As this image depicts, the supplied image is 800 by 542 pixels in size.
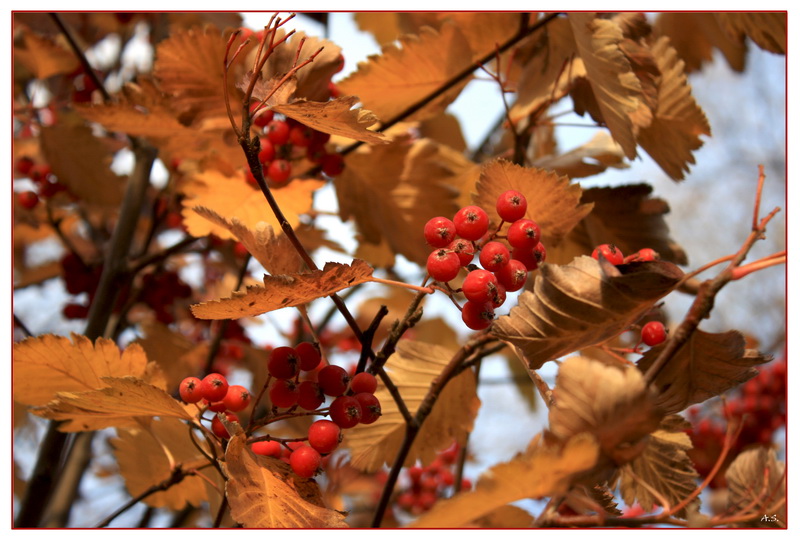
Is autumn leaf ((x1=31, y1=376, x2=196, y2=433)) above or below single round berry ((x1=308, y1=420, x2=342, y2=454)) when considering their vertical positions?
below

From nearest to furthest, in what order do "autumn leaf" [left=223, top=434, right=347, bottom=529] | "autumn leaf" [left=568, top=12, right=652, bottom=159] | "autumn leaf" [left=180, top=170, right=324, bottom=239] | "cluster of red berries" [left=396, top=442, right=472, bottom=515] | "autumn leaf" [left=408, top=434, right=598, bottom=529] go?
1. "autumn leaf" [left=408, top=434, right=598, bottom=529]
2. "autumn leaf" [left=223, top=434, right=347, bottom=529]
3. "autumn leaf" [left=568, top=12, right=652, bottom=159]
4. "autumn leaf" [left=180, top=170, right=324, bottom=239]
5. "cluster of red berries" [left=396, top=442, right=472, bottom=515]

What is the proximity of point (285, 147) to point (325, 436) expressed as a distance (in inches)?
19.9

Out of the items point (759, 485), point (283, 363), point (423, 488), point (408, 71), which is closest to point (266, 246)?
point (283, 363)

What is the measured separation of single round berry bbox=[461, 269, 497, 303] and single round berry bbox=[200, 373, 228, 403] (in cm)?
25

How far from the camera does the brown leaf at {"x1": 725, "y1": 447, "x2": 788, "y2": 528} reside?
22.8 inches

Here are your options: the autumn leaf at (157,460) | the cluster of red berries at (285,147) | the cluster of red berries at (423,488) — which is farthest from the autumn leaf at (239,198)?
the cluster of red berries at (423,488)

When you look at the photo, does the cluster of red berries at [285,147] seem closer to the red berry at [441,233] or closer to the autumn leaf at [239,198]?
the autumn leaf at [239,198]

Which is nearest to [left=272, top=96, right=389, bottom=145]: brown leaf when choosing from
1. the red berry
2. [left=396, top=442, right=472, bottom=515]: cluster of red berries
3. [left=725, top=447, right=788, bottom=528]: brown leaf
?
the red berry

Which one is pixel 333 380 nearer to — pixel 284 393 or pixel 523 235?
pixel 284 393

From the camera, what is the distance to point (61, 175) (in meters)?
1.29

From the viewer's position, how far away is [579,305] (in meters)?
0.53

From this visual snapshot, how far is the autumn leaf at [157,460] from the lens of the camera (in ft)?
2.75

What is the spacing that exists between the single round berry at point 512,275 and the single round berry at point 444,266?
4 centimetres

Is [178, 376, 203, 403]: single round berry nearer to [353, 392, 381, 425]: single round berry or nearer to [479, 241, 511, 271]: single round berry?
[353, 392, 381, 425]: single round berry
